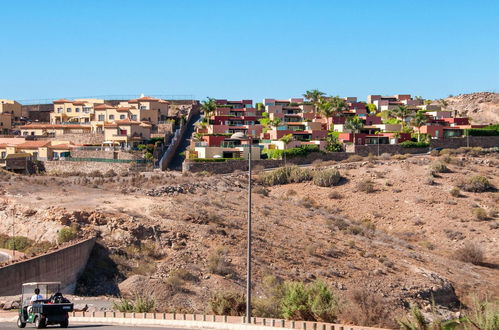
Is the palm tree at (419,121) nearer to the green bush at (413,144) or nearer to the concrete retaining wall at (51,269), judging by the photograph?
the green bush at (413,144)

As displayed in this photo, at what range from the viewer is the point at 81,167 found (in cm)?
8819

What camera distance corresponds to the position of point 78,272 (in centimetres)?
4834

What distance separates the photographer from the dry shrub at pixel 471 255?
6594cm

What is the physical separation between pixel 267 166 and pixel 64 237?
40.9 metres

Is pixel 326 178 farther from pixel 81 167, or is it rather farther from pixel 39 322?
pixel 39 322

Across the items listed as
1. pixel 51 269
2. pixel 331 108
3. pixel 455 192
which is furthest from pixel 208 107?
pixel 51 269

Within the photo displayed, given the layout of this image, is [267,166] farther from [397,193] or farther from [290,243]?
[290,243]

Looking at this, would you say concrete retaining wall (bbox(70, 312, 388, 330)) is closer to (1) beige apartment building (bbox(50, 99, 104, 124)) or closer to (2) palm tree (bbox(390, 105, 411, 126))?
(1) beige apartment building (bbox(50, 99, 104, 124))

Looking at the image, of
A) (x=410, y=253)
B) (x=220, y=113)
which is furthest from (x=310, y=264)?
(x=220, y=113)

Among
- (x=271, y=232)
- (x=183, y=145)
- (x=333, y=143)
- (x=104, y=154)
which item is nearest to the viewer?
(x=271, y=232)

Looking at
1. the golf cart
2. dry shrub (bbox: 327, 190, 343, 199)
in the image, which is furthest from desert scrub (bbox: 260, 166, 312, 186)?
the golf cart

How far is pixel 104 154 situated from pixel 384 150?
33826 mm

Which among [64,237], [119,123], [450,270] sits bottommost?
[450,270]

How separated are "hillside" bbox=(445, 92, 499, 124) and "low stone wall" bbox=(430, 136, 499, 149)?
24.9 metres
